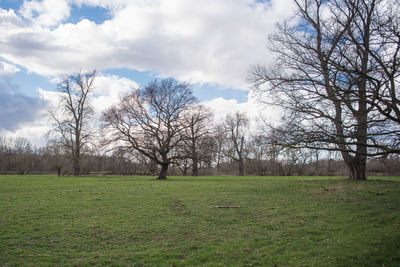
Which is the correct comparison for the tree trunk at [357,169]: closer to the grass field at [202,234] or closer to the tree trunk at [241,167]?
the grass field at [202,234]

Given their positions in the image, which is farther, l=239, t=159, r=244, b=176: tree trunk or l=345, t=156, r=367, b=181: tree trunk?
l=239, t=159, r=244, b=176: tree trunk

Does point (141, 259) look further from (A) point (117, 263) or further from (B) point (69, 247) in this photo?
(B) point (69, 247)

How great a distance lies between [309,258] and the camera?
6.02m

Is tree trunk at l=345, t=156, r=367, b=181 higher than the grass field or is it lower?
higher

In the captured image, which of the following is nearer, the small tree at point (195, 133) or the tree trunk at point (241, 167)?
the small tree at point (195, 133)

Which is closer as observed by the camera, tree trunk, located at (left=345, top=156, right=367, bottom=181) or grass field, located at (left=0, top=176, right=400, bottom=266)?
grass field, located at (left=0, top=176, right=400, bottom=266)

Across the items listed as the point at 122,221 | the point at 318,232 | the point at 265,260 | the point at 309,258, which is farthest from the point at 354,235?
the point at 122,221

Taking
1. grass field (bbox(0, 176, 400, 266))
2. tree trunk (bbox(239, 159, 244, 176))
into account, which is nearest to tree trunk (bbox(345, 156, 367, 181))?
grass field (bbox(0, 176, 400, 266))

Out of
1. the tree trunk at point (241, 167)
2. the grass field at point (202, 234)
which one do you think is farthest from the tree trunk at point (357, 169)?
the tree trunk at point (241, 167)

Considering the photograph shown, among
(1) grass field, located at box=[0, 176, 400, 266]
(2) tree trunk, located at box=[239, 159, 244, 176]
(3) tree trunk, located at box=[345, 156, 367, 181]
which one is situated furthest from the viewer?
(2) tree trunk, located at box=[239, 159, 244, 176]

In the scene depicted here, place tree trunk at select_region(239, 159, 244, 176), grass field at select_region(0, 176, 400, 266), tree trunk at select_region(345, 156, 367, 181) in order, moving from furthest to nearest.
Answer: tree trunk at select_region(239, 159, 244, 176) → tree trunk at select_region(345, 156, 367, 181) → grass field at select_region(0, 176, 400, 266)

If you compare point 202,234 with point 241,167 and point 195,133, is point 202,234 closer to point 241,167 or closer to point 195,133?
point 195,133

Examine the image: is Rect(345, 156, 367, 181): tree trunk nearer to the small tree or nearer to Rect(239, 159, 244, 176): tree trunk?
Result: the small tree

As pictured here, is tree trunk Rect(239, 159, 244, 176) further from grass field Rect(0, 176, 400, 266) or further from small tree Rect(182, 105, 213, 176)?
grass field Rect(0, 176, 400, 266)
